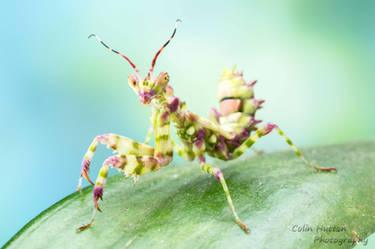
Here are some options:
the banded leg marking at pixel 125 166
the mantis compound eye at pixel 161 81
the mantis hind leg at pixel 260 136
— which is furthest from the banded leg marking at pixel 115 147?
the mantis hind leg at pixel 260 136

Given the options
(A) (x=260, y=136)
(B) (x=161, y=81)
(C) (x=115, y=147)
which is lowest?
(A) (x=260, y=136)

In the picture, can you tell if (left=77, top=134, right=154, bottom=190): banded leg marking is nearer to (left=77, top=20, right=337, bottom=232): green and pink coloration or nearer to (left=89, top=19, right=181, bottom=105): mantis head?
(left=77, top=20, right=337, bottom=232): green and pink coloration

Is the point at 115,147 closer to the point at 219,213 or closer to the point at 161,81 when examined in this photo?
the point at 161,81

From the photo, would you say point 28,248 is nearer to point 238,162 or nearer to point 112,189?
point 112,189

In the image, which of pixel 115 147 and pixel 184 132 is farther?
pixel 184 132

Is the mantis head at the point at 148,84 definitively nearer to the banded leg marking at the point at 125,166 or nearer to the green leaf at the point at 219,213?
the banded leg marking at the point at 125,166

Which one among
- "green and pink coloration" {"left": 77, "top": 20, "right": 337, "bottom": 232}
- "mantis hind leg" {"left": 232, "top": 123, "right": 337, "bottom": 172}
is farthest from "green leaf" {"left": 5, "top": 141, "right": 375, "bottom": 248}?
"mantis hind leg" {"left": 232, "top": 123, "right": 337, "bottom": 172}

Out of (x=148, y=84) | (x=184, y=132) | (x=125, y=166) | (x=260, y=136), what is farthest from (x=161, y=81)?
(x=260, y=136)
